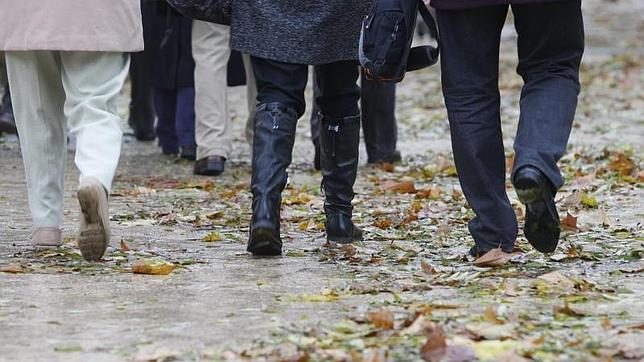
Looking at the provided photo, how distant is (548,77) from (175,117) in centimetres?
549

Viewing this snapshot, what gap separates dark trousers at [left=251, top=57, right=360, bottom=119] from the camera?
5.60 meters

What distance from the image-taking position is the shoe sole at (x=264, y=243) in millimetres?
5508

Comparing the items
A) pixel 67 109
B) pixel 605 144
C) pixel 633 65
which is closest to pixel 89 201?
pixel 67 109

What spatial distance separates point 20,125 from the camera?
5684mm

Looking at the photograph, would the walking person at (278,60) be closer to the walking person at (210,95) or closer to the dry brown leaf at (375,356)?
the dry brown leaf at (375,356)

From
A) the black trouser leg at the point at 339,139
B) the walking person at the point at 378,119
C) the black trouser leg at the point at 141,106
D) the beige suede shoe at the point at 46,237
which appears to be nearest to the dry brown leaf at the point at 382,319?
the black trouser leg at the point at 339,139

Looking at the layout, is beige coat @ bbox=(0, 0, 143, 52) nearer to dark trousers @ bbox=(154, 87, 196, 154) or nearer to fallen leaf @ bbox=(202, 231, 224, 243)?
fallen leaf @ bbox=(202, 231, 224, 243)

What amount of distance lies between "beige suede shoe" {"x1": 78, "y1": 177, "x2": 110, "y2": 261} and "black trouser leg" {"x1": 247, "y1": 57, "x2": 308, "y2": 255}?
59 cm

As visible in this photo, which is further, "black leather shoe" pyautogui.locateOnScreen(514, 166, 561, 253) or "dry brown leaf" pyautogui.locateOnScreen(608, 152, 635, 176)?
"dry brown leaf" pyautogui.locateOnScreen(608, 152, 635, 176)

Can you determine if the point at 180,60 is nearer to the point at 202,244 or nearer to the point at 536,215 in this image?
the point at 202,244

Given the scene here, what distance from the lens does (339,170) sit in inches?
237

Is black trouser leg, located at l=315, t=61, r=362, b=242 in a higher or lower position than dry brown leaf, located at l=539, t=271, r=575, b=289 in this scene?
higher

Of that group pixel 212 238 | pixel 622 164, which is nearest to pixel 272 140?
pixel 212 238

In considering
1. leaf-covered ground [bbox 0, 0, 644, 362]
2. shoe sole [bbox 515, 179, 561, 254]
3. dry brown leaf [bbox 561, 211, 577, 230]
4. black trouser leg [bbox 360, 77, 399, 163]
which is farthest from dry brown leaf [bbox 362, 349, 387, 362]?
black trouser leg [bbox 360, 77, 399, 163]
